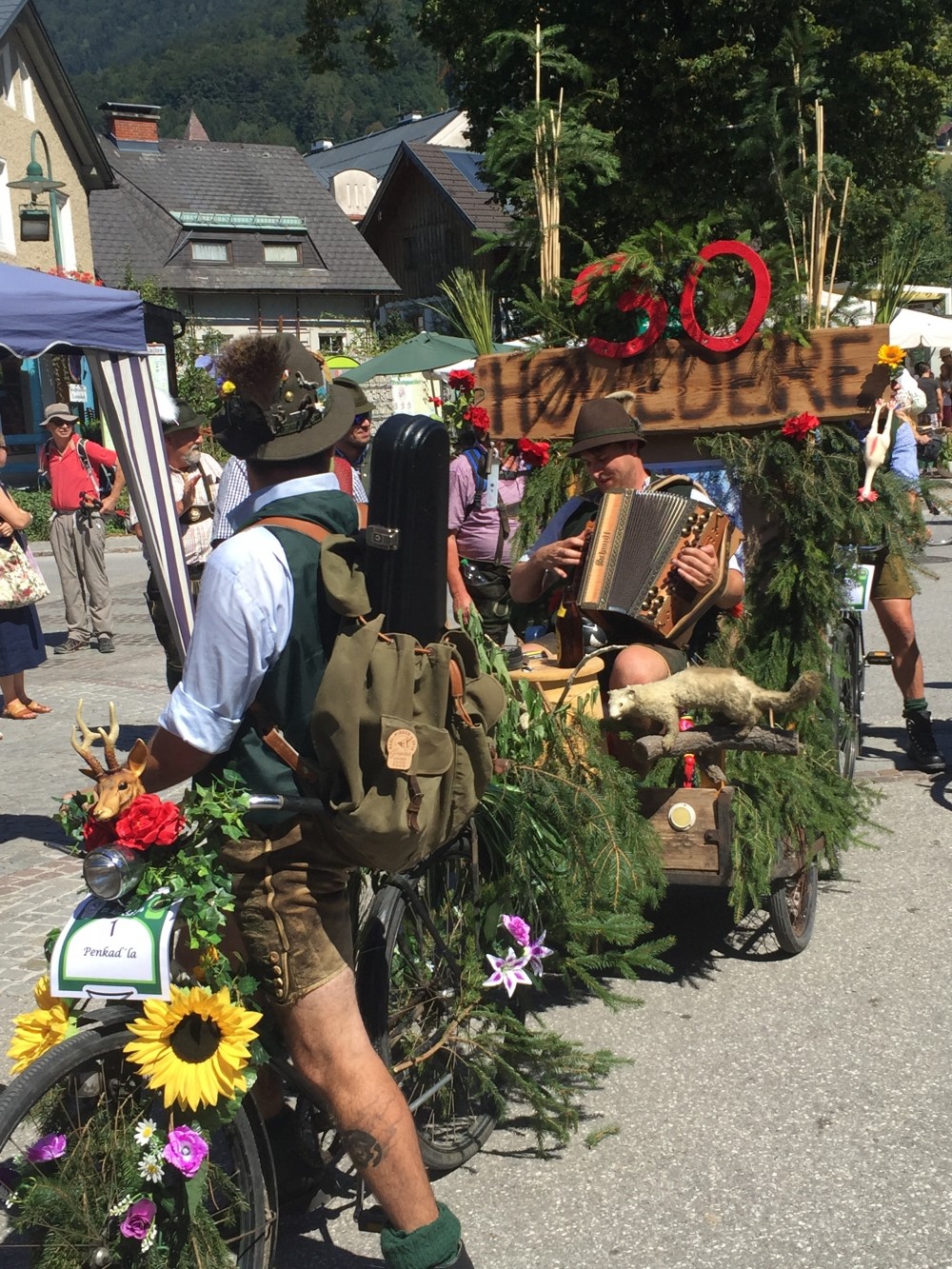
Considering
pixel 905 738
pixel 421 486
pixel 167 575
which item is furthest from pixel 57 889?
pixel 905 738

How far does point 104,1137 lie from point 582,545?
2730mm

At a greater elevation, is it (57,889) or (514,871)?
(514,871)

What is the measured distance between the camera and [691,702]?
414cm

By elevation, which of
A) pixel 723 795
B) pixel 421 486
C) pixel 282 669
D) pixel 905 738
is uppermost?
pixel 421 486

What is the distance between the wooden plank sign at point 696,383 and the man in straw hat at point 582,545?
1.64ft

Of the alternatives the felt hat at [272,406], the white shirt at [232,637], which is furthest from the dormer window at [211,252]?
the white shirt at [232,637]

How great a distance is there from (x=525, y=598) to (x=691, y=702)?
1.19 metres

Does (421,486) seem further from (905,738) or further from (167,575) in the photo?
(905,738)

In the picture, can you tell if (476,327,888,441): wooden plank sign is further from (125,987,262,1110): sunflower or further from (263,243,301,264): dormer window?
(263,243,301,264): dormer window

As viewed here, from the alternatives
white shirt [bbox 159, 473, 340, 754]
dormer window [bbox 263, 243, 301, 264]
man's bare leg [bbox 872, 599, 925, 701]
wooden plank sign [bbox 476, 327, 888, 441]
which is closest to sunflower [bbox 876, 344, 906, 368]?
wooden plank sign [bbox 476, 327, 888, 441]

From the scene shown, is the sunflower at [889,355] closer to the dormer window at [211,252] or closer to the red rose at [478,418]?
the red rose at [478,418]

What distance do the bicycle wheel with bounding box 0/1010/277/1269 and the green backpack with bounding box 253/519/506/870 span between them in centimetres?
59

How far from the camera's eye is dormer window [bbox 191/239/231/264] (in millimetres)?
41469

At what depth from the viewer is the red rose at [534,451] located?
19.0ft
